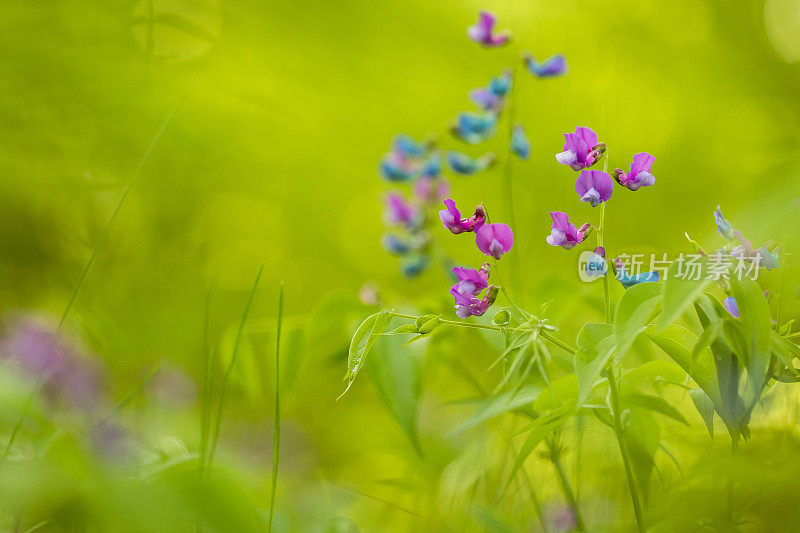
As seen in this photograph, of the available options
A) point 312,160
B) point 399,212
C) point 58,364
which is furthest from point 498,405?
point 312,160

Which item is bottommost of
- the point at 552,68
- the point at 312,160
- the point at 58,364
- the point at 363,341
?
the point at 58,364

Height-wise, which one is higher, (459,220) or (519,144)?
(519,144)

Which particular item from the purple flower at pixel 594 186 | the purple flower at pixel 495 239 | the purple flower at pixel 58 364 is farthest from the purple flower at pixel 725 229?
the purple flower at pixel 58 364

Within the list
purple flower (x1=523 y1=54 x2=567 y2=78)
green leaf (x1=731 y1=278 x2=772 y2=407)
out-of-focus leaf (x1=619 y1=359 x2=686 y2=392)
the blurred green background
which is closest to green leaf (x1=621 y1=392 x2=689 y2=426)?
out-of-focus leaf (x1=619 y1=359 x2=686 y2=392)

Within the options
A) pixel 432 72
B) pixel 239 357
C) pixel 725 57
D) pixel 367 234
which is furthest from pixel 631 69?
pixel 239 357

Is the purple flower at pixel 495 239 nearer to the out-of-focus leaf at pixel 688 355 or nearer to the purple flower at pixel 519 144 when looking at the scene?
the out-of-focus leaf at pixel 688 355

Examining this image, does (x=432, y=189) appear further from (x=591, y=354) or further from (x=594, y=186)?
(x=591, y=354)

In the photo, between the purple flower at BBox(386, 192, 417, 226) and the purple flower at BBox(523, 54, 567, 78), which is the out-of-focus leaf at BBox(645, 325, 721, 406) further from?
the purple flower at BBox(386, 192, 417, 226)
